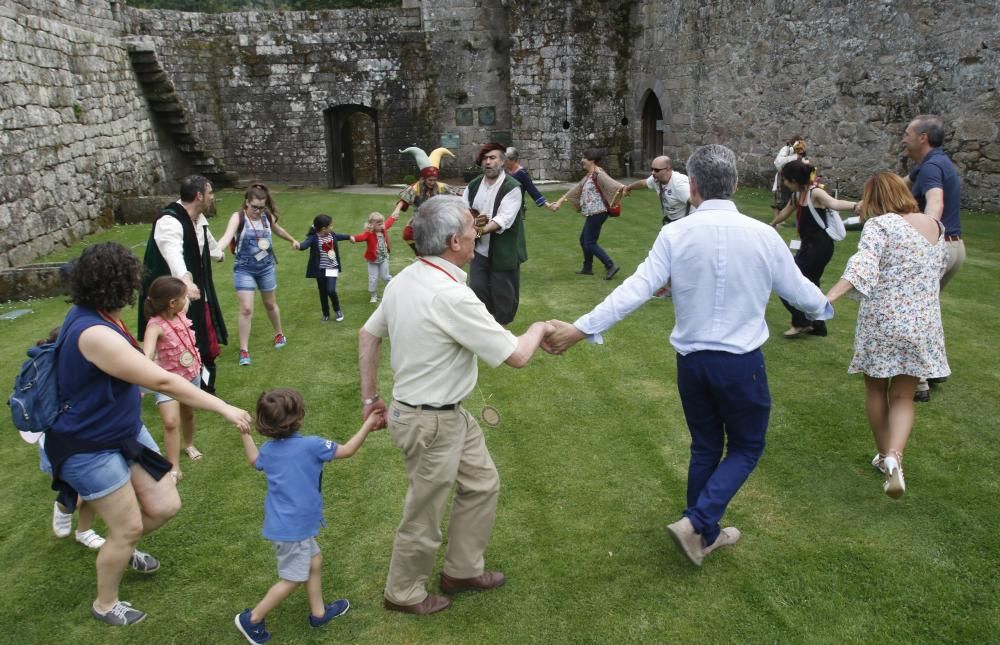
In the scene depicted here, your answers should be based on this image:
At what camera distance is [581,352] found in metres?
7.04

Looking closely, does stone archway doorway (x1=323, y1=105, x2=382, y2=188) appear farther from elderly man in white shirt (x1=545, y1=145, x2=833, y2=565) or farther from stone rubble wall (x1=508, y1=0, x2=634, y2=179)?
elderly man in white shirt (x1=545, y1=145, x2=833, y2=565)

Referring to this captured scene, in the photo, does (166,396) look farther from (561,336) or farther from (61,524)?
(561,336)

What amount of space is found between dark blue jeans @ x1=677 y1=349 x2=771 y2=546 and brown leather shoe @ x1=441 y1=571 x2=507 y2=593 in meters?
0.94

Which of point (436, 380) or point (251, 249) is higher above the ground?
point (251, 249)

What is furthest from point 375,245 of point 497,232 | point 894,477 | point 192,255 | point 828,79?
point 828,79

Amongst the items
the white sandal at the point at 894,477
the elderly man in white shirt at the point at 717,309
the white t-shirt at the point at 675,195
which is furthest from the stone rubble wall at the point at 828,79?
the elderly man in white shirt at the point at 717,309

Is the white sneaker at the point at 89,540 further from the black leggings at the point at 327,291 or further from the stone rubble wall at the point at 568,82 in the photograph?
the stone rubble wall at the point at 568,82

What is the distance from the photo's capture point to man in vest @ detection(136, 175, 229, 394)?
540cm

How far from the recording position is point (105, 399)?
3195mm

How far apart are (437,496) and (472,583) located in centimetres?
57

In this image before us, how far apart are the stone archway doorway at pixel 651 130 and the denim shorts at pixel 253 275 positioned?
13804 mm

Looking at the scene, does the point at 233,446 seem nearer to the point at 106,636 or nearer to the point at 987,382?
the point at 106,636

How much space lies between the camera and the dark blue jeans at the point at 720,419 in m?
3.42

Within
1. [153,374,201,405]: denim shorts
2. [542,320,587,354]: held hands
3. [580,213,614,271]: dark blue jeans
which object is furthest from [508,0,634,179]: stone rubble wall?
[542,320,587,354]: held hands
